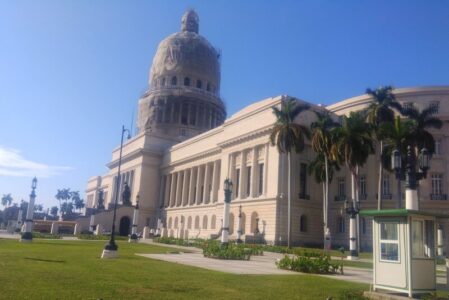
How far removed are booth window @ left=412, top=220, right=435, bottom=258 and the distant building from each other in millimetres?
41324

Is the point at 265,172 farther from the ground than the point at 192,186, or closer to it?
→ closer to it

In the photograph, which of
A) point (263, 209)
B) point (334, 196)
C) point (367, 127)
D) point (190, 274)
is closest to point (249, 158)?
point (263, 209)

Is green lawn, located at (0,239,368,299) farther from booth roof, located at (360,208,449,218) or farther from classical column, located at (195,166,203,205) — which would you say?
classical column, located at (195,166,203,205)

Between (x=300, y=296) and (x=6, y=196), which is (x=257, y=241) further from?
(x=6, y=196)

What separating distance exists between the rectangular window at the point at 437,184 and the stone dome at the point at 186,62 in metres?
61.9

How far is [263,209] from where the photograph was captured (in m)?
58.0

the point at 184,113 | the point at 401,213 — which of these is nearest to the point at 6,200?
the point at 184,113

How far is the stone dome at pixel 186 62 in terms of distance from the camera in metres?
102

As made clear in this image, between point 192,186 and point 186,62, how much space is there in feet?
109

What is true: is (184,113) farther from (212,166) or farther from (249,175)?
(249,175)

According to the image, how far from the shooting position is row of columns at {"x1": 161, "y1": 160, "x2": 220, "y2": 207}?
75.3 m

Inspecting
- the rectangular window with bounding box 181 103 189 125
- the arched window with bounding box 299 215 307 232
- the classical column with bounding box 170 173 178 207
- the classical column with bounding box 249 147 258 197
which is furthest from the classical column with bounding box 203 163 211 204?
the rectangular window with bounding box 181 103 189 125

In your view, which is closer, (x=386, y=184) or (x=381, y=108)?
(x=381, y=108)

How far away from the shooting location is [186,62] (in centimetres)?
10169
